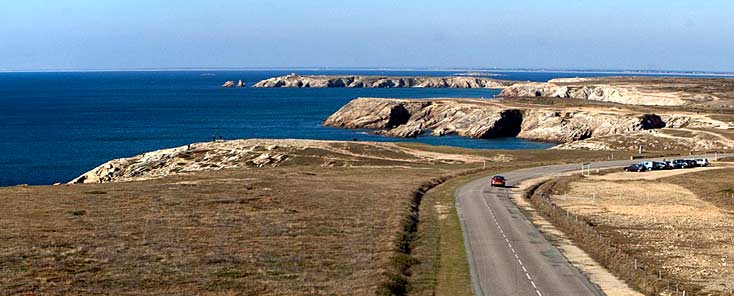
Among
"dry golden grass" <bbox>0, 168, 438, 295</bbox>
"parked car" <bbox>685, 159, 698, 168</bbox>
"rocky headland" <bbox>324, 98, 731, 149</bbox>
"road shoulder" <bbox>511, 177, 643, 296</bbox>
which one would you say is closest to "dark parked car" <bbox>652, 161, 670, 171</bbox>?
"parked car" <bbox>685, 159, 698, 168</bbox>

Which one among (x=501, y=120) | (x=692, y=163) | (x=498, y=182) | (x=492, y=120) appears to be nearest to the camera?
(x=498, y=182)

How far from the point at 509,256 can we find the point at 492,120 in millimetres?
121743

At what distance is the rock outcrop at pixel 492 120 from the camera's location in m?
145

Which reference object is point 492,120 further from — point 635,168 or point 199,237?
point 199,237

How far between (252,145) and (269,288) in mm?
71317

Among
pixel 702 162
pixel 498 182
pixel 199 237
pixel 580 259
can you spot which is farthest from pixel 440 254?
pixel 702 162

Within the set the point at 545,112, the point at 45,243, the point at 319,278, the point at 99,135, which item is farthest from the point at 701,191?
the point at 99,135

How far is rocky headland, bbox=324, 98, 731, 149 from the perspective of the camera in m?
144

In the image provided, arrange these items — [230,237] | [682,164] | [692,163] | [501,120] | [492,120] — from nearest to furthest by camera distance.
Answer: [230,237], [682,164], [692,163], [492,120], [501,120]

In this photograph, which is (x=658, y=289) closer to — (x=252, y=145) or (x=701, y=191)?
(x=701, y=191)

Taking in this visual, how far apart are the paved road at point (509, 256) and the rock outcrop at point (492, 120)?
3637 inches

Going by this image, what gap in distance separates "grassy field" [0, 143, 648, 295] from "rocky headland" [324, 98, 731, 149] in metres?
82.2

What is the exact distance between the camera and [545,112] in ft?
522

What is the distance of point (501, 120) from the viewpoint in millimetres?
157750
